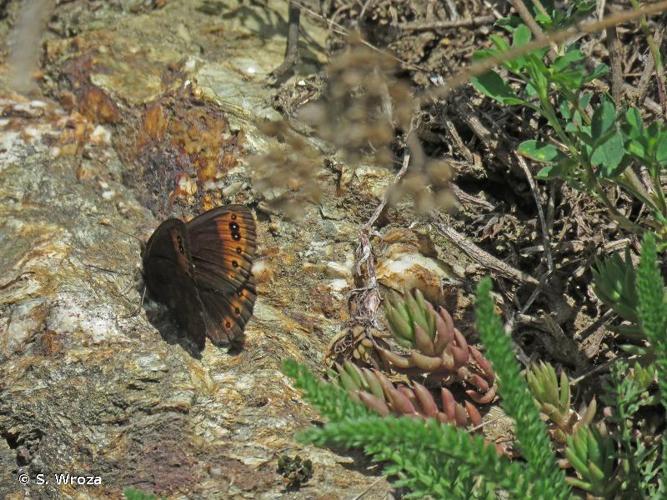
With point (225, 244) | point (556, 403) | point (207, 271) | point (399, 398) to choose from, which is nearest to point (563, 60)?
point (556, 403)

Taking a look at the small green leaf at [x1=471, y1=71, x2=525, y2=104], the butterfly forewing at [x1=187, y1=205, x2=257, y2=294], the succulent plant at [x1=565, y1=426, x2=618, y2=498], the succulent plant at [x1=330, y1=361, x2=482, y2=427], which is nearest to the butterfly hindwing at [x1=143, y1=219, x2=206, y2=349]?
the butterfly forewing at [x1=187, y1=205, x2=257, y2=294]

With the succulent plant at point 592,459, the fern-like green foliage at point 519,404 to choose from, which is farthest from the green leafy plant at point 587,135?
the fern-like green foliage at point 519,404

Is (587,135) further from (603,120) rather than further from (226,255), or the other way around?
(226,255)

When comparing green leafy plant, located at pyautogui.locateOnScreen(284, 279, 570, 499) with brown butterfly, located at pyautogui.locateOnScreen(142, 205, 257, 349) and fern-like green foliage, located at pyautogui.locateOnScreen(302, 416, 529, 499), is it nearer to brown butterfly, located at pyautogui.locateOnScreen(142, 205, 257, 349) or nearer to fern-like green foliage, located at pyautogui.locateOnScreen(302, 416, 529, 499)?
fern-like green foliage, located at pyautogui.locateOnScreen(302, 416, 529, 499)

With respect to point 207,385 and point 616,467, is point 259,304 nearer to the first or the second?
point 207,385

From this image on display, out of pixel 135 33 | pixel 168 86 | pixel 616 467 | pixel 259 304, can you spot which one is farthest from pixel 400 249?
pixel 135 33

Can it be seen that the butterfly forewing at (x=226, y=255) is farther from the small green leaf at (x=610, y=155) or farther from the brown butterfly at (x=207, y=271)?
the small green leaf at (x=610, y=155)
